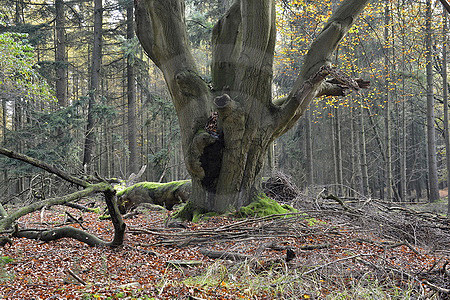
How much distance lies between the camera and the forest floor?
238 cm

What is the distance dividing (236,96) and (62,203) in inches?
145

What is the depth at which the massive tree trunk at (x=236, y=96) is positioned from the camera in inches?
214

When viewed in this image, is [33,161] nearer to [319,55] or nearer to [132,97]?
[319,55]

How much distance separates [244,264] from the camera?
2.92 meters

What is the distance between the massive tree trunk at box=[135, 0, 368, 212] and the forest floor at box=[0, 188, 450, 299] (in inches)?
45.9

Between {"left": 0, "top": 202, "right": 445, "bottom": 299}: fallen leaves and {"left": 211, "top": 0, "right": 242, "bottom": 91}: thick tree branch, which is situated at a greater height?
{"left": 211, "top": 0, "right": 242, "bottom": 91}: thick tree branch

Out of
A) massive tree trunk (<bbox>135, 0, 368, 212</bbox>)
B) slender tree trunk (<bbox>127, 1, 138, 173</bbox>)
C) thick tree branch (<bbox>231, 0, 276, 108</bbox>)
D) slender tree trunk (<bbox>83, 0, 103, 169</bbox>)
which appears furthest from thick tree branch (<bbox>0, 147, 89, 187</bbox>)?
slender tree trunk (<bbox>127, 1, 138, 173</bbox>)

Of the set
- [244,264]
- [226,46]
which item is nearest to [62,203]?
[244,264]

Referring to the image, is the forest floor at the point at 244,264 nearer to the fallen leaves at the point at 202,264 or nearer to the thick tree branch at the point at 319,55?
the fallen leaves at the point at 202,264

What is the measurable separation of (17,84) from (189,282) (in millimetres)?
10100

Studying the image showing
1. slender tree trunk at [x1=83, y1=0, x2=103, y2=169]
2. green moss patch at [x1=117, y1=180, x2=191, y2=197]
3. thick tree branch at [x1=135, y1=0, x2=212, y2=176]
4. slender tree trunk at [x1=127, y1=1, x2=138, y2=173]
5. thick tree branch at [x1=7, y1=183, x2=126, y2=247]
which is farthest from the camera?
slender tree trunk at [x1=127, y1=1, x2=138, y2=173]

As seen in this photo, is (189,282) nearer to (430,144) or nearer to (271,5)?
(271,5)

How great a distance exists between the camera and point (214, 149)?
5613 millimetres

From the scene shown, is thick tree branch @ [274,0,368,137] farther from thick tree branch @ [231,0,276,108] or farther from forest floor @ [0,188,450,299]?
forest floor @ [0,188,450,299]
